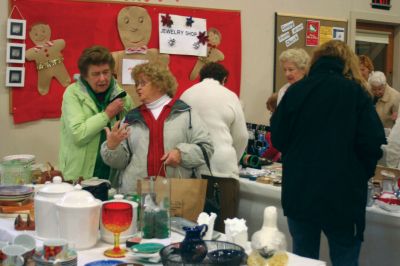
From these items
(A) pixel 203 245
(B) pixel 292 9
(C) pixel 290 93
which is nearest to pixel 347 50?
(C) pixel 290 93

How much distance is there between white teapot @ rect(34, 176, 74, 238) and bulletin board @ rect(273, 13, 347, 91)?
364 centimetres

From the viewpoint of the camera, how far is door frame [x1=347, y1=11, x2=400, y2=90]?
5.69 metres

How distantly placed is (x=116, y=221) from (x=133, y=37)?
2816 mm

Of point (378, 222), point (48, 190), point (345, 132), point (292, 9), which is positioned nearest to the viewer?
point (48, 190)

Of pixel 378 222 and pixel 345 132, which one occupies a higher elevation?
pixel 345 132

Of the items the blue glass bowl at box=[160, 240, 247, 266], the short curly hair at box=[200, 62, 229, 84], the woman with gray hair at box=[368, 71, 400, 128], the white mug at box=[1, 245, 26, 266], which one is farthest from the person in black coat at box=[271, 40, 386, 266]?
the woman with gray hair at box=[368, 71, 400, 128]

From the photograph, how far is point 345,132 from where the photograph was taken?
7.47ft

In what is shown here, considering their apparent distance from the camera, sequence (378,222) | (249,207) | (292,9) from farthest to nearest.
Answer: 1. (292,9)
2. (249,207)
3. (378,222)

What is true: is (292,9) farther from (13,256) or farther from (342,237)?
(13,256)

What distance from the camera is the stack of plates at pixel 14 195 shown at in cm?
222

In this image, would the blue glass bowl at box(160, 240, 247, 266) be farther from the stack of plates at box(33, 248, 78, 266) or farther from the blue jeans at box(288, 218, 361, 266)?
the blue jeans at box(288, 218, 361, 266)

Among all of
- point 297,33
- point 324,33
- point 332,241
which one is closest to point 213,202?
point 332,241

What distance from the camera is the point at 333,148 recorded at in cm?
229

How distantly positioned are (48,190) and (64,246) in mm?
375
